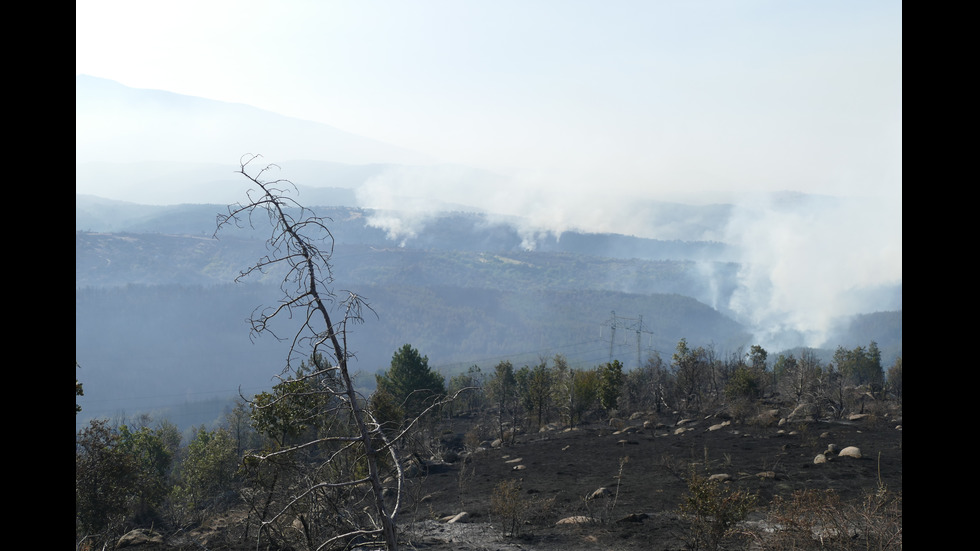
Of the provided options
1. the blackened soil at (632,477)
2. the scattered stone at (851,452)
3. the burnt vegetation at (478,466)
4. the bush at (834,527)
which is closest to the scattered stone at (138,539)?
the burnt vegetation at (478,466)

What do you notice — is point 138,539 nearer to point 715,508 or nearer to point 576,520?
point 576,520

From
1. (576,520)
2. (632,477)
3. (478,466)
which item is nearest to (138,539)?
(576,520)

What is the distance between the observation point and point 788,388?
3728cm

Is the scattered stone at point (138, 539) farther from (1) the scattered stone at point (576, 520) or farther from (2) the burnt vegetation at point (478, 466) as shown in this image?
(1) the scattered stone at point (576, 520)

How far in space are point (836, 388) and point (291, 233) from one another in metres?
42.6

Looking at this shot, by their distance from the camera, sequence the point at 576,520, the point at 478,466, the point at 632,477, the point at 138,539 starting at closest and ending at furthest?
the point at 138,539
the point at 576,520
the point at 632,477
the point at 478,466

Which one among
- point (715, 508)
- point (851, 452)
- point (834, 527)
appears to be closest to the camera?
point (834, 527)

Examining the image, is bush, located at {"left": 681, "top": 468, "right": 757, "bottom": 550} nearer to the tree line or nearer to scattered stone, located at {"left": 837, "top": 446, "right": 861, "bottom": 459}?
the tree line
